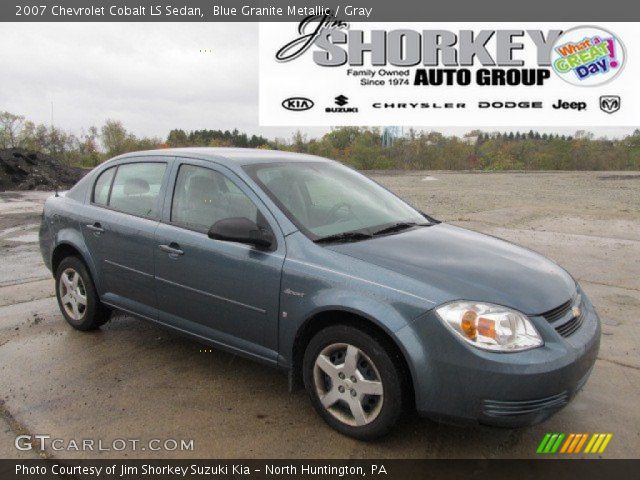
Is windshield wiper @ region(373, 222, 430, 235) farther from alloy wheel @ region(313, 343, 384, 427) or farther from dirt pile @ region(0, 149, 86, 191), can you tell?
dirt pile @ region(0, 149, 86, 191)

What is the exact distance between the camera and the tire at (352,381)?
2672 mm

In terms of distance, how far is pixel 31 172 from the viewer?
24.4 m

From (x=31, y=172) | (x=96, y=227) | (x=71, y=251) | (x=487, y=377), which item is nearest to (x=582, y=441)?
(x=487, y=377)

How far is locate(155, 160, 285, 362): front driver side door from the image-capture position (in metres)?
3.15

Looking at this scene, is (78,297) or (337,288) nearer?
(337,288)

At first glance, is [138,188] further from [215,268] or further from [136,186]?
[215,268]

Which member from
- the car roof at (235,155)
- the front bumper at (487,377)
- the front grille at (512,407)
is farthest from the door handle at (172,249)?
the front grille at (512,407)

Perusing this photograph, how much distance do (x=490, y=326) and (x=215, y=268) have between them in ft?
5.66

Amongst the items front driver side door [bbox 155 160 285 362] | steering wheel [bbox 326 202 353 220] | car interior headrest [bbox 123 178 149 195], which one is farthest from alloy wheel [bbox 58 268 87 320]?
steering wheel [bbox 326 202 353 220]

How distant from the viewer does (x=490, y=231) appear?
970 centimetres

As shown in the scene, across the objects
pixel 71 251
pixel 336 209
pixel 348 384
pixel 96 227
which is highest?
pixel 336 209

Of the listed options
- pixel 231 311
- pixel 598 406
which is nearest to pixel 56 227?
pixel 231 311

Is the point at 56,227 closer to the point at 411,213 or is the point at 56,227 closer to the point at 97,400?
the point at 97,400

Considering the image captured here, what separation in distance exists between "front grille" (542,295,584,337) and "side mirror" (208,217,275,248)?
5.25 feet
